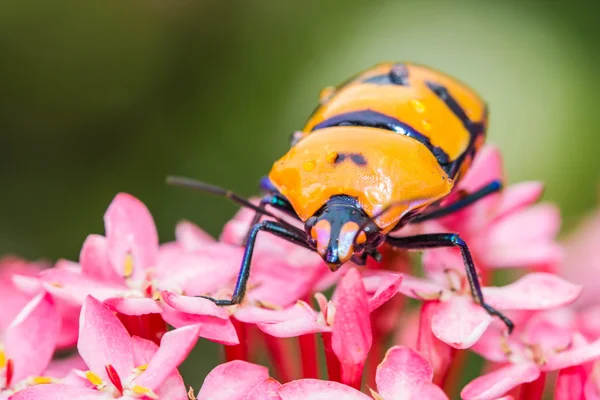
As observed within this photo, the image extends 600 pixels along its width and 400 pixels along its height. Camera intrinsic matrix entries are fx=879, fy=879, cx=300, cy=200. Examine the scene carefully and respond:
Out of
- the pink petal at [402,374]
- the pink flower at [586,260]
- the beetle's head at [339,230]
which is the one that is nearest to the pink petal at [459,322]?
the pink petal at [402,374]

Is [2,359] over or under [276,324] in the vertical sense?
under

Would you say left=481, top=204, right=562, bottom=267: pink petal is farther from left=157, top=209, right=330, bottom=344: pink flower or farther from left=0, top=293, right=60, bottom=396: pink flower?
left=0, top=293, right=60, bottom=396: pink flower

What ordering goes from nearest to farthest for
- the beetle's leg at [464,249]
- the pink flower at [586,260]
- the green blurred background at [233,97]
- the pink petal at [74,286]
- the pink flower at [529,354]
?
the pink flower at [529,354] → the pink petal at [74,286] → the beetle's leg at [464,249] → the pink flower at [586,260] → the green blurred background at [233,97]

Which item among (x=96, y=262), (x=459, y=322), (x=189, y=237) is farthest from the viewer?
(x=189, y=237)

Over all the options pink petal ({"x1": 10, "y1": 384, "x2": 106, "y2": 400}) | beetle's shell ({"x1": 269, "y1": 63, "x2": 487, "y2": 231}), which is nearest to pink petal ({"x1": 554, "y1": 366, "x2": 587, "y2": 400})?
beetle's shell ({"x1": 269, "y1": 63, "x2": 487, "y2": 231})

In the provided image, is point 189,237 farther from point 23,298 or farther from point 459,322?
point 459,322

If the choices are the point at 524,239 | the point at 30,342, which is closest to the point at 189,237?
the point at 30,342

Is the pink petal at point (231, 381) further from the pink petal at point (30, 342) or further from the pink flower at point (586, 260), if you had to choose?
the pink flower at point (586, 260)

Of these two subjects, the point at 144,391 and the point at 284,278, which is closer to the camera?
the point at 144,391
